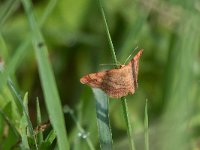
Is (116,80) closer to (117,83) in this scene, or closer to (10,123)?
(117,83)

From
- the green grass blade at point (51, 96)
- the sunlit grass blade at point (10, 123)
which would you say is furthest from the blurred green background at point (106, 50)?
the green grass blade at point (51, 96)

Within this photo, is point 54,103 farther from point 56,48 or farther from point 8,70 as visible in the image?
point 56,48

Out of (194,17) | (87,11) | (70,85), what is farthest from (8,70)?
(87,11)

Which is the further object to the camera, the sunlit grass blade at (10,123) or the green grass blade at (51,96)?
the sunlit grass blade at (10,123)

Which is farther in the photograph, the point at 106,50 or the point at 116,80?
the point at 106,50

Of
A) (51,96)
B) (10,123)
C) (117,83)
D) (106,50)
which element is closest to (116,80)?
(117,83)

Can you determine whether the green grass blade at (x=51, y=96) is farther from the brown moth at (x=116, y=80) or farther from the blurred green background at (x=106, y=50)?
the blurred green background at (x=106, y=50)
